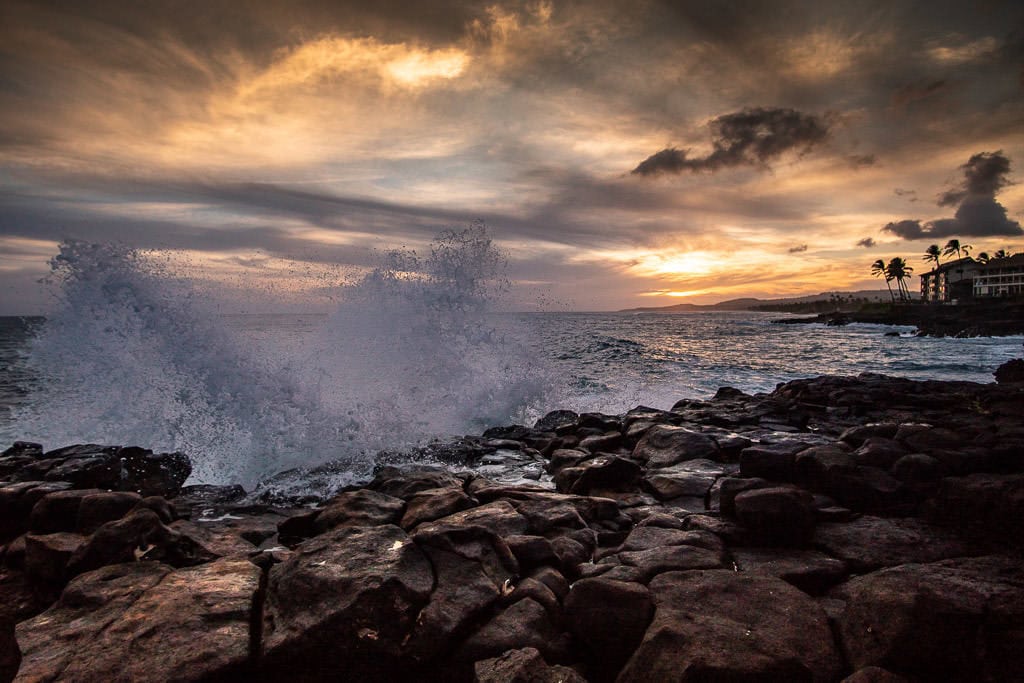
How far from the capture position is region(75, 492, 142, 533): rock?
4.31 metres

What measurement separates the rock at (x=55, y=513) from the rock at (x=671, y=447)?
21.1 ft

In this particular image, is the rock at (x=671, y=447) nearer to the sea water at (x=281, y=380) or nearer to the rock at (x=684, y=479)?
the rock at (x=684, y=479)

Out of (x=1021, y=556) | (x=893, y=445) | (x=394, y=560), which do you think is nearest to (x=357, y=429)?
(x=394, y=560)

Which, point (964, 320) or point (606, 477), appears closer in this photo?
point (606, 477)

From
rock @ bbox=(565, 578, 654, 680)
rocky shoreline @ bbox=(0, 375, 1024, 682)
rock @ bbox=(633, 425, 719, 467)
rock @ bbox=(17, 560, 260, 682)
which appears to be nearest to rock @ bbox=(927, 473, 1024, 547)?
rocky shoreline @ bbox=(0, 375, 1024, 682)

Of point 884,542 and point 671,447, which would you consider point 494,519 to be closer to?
point 884,542

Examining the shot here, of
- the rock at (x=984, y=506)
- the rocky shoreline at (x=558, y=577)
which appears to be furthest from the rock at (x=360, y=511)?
the rock at (x=984, y=506)

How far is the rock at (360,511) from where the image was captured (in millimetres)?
A: 4469

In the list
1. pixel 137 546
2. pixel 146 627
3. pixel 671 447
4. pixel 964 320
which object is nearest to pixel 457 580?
pixel 146 627

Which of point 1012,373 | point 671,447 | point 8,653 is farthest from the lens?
point 1012,373

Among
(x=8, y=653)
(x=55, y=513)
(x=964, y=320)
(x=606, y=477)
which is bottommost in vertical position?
(x=8, y=653)

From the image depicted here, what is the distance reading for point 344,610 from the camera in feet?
9.41

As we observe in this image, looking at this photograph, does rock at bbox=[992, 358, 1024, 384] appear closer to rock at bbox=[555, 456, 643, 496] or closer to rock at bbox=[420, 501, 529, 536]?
rock at bbox=[555, 456, 643, 496]

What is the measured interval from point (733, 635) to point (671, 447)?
178 inches
